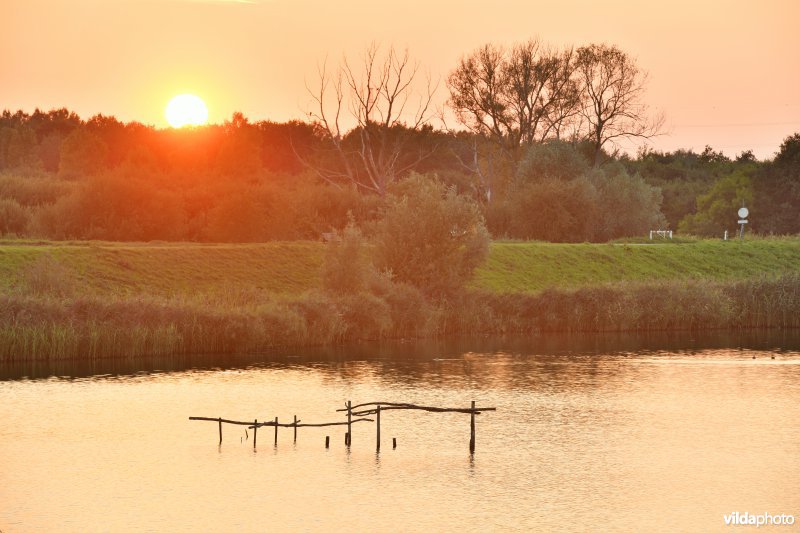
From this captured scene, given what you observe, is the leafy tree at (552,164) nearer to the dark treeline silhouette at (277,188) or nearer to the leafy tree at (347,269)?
the dark treeline silhouette at (277,188)

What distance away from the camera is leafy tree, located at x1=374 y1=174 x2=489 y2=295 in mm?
64000

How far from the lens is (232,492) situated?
27828mm

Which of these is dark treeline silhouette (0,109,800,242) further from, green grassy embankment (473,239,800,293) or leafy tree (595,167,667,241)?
green grassy embankment (473,239,800,293)

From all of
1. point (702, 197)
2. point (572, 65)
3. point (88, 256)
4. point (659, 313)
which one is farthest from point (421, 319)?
point (702, 197)

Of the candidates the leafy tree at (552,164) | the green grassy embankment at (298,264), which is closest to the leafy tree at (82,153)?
the green grassy embankment at (298,264)

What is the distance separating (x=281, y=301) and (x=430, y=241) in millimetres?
11379

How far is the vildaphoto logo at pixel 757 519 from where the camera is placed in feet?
82.5

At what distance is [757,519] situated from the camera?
1001 inches

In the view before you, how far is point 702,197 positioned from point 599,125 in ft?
80.3

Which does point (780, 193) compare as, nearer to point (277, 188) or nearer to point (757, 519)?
point (277, 188)

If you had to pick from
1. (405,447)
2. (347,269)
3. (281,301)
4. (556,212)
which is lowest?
(405,447)

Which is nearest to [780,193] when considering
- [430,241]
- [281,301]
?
[430,241]

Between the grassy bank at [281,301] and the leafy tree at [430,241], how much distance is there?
1721 mm

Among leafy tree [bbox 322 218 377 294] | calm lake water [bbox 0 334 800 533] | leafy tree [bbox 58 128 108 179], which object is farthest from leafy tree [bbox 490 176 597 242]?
calm lake water [bbox 0 334 800 533]
